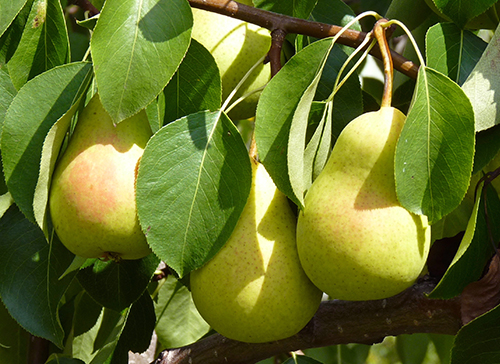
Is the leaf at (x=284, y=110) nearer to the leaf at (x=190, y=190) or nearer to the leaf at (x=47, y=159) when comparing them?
the leaf at (x=190, y=190)

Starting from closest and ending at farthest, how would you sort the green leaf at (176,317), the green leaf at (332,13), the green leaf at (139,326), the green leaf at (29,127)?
the green leaf at (29,127), the green leaf at (332,13), the green leaf at (139,326), the green leaf at (176,317)

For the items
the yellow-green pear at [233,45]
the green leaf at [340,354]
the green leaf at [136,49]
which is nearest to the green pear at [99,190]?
the green leaf at [136,49]

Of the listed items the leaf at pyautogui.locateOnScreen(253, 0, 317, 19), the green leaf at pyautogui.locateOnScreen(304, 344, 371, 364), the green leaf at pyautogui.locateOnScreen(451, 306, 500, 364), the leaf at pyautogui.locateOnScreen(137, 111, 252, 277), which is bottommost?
the green leaf at pyautogui.locateOnScreen(304, 344, 371, 364)

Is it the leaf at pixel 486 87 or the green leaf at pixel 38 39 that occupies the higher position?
the leaf at pixel 486 87

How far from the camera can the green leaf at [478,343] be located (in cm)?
101

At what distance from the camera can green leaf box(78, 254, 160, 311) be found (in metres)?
1.31

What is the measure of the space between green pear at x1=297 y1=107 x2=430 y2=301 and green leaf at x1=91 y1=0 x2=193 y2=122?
272 millimetres

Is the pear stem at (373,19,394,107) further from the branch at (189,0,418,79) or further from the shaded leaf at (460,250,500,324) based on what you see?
the shaded leaf at (460,250,500,324)

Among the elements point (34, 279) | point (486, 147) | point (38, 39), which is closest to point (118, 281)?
point (34, 279)

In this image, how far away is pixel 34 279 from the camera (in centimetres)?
122

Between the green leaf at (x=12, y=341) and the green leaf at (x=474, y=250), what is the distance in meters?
1.05

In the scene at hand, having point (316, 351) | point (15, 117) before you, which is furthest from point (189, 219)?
point (316, 351)

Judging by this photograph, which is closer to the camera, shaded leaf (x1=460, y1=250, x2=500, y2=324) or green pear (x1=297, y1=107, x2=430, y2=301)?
green pear (x1=297, y1=107, x2=430, y2=301)

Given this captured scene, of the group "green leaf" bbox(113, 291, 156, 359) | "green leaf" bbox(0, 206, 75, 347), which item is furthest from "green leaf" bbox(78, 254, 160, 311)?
"green leaf" bbox(113, 291, 156, 359)
